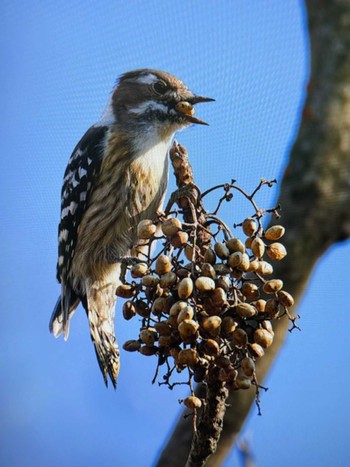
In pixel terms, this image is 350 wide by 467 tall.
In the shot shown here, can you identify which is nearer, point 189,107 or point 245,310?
point 245,310

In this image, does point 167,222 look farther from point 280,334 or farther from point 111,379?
point 280,334

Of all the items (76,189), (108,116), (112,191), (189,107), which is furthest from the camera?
(108,116)

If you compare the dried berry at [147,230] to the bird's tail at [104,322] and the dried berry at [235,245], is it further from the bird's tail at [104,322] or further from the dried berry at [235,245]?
the bird's tail at [104,322]

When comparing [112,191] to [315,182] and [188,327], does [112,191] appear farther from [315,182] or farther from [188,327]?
[188,327]

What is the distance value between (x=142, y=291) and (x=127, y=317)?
6 centimetres

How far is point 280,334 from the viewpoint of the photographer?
91.9 inches

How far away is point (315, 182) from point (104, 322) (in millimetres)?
930

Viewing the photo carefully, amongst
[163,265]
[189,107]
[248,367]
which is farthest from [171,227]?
[189,107]

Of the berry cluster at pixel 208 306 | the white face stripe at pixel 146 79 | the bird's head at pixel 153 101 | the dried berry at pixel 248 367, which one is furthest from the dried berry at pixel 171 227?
the white face stripe at pixel 146 79

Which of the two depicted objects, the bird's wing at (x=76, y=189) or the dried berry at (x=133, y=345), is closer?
the dried berry at (x=133, y=345)

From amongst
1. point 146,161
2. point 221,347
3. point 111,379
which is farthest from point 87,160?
point 221,347

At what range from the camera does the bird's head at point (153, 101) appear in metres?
2.21

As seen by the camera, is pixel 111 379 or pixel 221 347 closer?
pixel 221 347

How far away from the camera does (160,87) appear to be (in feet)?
7.52
